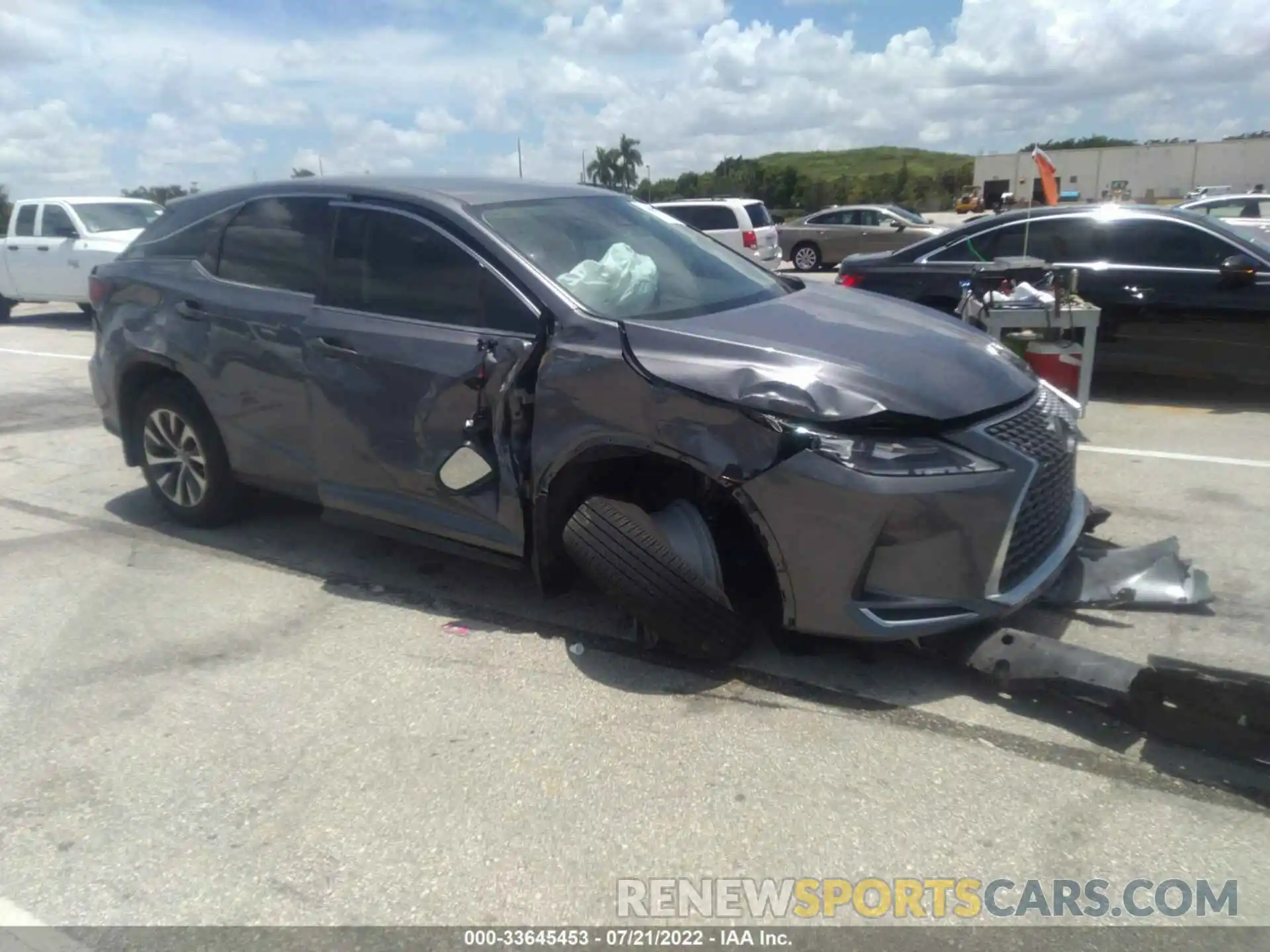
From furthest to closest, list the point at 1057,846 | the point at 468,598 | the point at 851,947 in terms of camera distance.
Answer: the point at 468,598, the point at 1057,846, the point at 851,947

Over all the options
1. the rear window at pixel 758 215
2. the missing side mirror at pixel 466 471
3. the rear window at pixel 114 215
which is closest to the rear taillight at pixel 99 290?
the missing side mirror at pixel 466 471

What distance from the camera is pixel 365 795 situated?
3.24m

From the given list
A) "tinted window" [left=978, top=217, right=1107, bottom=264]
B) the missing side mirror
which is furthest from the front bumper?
"tinted window" [left=978, top=217, right=1107, bottom=264]

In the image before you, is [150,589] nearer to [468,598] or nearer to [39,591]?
[39,591]

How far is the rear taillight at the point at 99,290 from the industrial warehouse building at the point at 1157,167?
A: 6370 centimetres

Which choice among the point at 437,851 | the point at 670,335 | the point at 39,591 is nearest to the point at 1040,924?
the point at 437,851

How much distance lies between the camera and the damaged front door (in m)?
4.18

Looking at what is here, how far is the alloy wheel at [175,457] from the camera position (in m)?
5.46

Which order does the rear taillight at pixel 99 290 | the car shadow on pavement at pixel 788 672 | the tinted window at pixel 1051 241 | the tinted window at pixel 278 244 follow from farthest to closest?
the tinted window at pixel 1051 241, the rear taillight at pixel 99 290, the tinted window at pixel 278 244, the car shadow on pavement at pixel 788 672

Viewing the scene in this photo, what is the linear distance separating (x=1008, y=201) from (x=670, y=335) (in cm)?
801

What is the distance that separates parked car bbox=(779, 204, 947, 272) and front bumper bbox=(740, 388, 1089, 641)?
71.4ft

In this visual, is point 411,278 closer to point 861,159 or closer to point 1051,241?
point 1051,241

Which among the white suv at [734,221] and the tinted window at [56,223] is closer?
the tinted window at [56,223]

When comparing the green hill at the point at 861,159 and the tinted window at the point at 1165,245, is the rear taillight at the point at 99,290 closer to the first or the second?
the tinted window at the point at 1165,245
